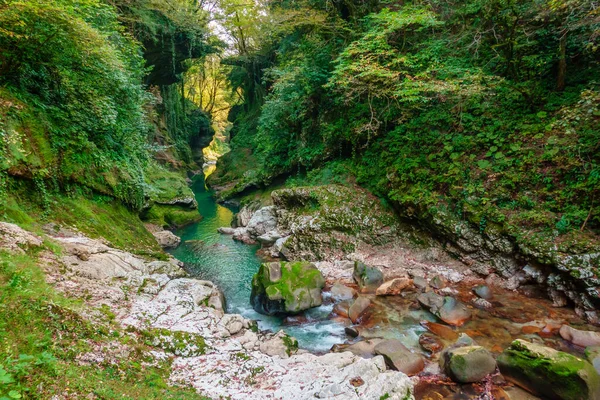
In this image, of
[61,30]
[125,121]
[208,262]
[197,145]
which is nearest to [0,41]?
[61,30]

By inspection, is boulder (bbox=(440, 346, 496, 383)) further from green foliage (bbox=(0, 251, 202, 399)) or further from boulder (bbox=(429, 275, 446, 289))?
green foliage (bbox=(0, 251, 202, 399))

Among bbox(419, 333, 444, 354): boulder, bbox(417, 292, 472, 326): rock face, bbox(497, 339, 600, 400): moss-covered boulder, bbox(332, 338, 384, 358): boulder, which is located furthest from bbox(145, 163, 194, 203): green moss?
bbox(497, 339, 600, 400): moss-covered boulder

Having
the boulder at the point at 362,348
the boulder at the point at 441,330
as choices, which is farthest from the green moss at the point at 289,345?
the boulder at the point at 441,330

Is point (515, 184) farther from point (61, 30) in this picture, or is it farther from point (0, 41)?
point (0, 41)

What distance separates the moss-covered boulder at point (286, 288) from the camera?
8969 mm

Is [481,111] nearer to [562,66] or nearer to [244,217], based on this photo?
[562,66]

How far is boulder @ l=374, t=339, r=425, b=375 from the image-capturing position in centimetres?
622

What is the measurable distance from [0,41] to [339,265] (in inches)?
443

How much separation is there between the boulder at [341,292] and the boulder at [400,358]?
9.36 ft

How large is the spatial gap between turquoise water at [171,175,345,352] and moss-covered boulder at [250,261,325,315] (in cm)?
28

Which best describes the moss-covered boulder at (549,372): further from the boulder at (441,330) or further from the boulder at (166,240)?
the boulder at (166,240)

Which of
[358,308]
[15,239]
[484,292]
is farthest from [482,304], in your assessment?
[15,239]

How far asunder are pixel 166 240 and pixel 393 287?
10670 mm

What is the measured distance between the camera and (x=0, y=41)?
22.1ft
